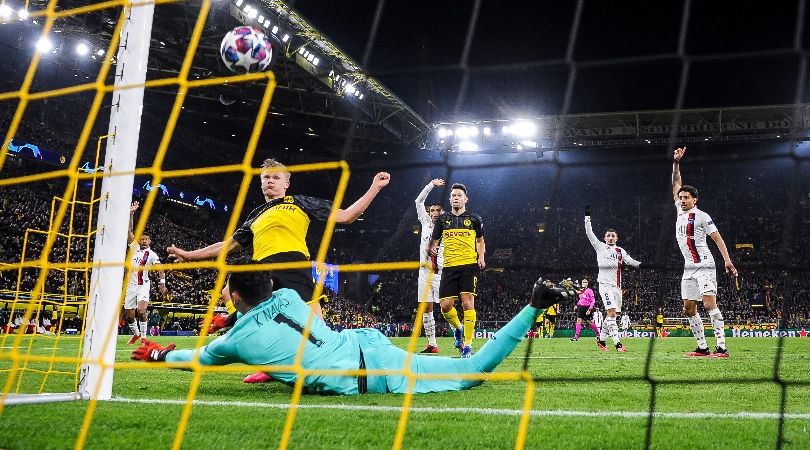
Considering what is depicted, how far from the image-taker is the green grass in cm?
242

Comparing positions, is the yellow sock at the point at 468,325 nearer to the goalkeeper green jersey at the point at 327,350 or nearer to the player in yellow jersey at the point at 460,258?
the player in yellow jersey at the point at 460,258

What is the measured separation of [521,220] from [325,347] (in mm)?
19169

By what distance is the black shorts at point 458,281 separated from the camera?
7.22 meters

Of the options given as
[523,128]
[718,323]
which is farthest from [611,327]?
[523,128]

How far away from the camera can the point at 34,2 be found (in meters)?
16.5

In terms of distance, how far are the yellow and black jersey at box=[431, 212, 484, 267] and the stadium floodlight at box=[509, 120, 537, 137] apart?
1048 cm

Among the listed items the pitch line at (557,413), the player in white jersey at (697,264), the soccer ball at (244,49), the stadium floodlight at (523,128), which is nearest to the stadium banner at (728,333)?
the stadium floodlight at (523,128)

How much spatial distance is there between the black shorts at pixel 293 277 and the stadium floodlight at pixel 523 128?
13.1m

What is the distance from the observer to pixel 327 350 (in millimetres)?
3664

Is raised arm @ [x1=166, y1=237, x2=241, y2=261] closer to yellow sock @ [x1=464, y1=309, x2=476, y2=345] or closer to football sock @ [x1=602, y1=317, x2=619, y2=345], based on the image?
yellow sock @ [x1=464, y1=309, x2=476, y2=345]

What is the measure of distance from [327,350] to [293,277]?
134 cm

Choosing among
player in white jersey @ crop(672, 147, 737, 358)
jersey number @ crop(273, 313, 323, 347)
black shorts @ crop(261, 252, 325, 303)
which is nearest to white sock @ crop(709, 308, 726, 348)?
player in white jersey @ crop(672, 147, 737, 358)

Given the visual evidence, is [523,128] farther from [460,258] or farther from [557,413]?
[557,413]

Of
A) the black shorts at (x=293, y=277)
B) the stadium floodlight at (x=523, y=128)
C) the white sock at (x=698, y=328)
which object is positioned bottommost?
the white sock at (x=698, y=328)
